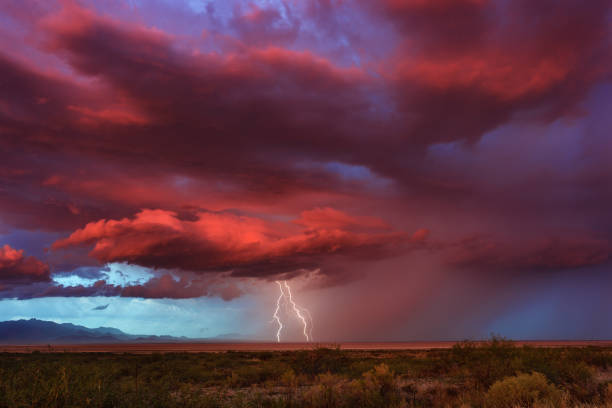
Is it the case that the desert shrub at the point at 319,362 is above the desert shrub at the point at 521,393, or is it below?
below

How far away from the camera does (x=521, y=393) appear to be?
14.4 meters

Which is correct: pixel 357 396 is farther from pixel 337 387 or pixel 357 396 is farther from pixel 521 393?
pixel 521 393

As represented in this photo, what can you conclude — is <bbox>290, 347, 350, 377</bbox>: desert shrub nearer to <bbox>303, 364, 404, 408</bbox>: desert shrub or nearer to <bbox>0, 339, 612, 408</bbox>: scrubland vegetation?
<bbox>0, 339, 612, 408</bbox>: scrubland vegetation

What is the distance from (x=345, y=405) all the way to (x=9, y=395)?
11.2 metres

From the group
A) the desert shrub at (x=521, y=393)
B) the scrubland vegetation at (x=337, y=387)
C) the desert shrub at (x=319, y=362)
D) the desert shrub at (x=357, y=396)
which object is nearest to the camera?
the scrubland vegetation at (x=337, y=387)

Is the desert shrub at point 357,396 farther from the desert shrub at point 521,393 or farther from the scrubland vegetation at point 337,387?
the desert shrub at point 521,393

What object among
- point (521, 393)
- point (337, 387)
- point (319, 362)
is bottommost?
point (319, 362)

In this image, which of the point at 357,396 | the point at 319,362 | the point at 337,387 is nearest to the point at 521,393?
the point at 357,396

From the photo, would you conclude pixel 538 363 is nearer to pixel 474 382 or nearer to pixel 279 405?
pixel 474 382

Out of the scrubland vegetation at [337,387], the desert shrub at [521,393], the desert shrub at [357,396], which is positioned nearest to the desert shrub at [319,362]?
the scrubland vegetation at [337,387]

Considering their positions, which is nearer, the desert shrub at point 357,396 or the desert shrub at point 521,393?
the desert shrub at point 521,393

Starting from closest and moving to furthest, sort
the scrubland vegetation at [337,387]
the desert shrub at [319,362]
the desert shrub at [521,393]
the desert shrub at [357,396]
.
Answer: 1. the scrubland vegetation at [337,387]
2. the desert shrub at [521,393]
3. the desert shrub at [357,396]
4. the desert shrub at [319,362]

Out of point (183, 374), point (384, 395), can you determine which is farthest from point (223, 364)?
point (384, 395)

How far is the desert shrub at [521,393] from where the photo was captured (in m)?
14.1
